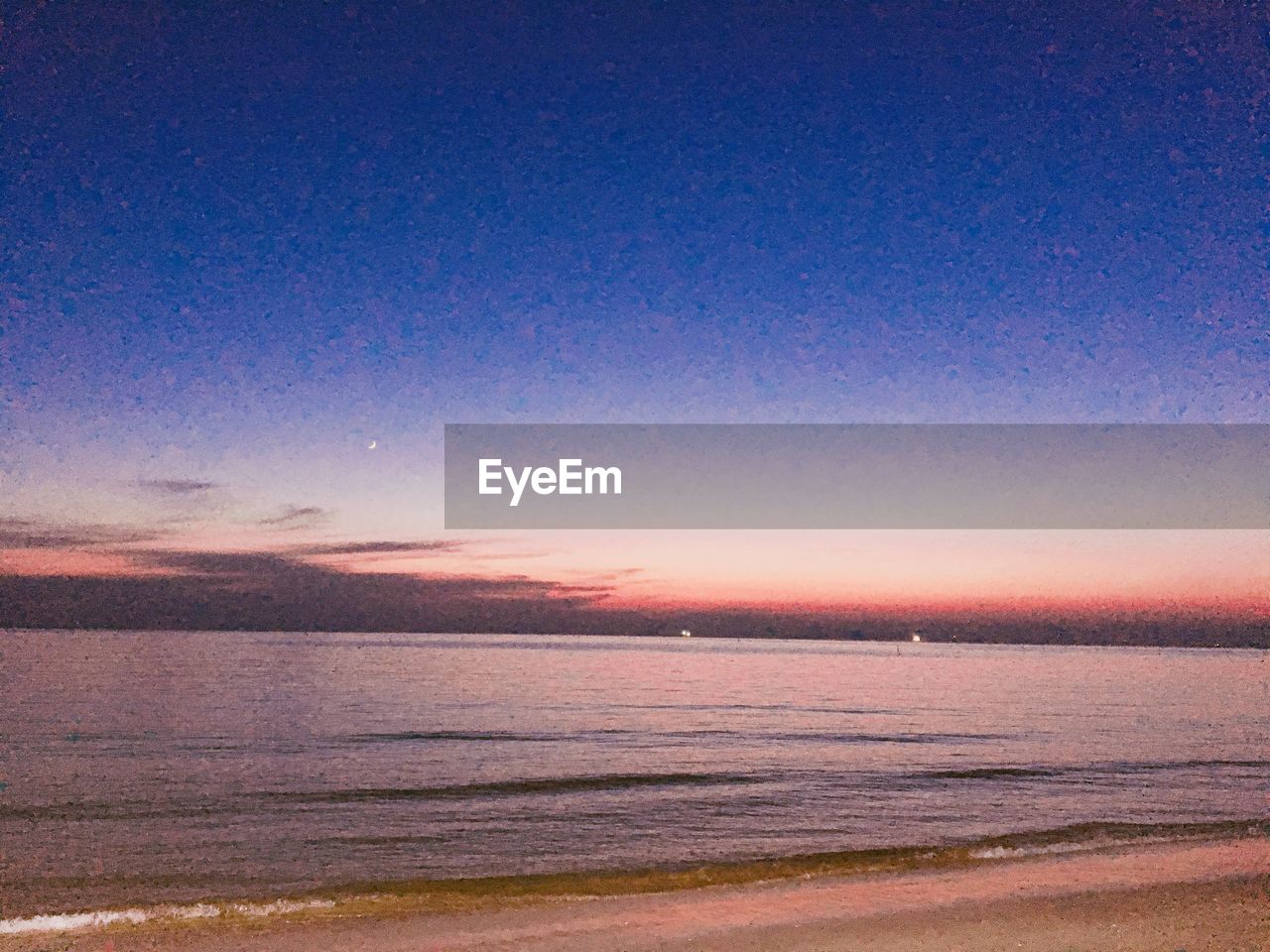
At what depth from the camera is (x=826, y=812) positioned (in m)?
22.5

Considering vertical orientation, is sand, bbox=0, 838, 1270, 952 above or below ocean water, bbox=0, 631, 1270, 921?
above

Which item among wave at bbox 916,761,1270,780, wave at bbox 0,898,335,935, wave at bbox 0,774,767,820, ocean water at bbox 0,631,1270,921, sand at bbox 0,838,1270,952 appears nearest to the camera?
sand at bbox 0,838,1270,952

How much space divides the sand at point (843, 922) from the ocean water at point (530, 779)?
2.81 m

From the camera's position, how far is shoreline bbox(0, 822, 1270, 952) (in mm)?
12508

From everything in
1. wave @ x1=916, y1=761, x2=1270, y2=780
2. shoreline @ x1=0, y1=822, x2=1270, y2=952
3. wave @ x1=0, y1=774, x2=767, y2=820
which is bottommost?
wave @ x1=916, y1=761, x2=1270, y2=780

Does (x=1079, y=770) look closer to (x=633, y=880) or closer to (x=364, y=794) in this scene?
(x=633, y=880)

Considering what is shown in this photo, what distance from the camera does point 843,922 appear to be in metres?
13.1

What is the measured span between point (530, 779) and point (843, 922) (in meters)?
15.1

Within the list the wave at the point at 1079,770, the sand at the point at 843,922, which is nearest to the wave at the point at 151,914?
the sand at the point at 843,922

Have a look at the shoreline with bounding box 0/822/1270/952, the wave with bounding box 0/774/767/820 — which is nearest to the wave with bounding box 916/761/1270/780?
the wave with bounding box 0/774/767/820

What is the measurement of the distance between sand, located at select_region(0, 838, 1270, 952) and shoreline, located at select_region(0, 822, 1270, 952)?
0.15 ft

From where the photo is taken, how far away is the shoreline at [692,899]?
12.5 meters

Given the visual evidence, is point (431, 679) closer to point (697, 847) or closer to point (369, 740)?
point (369, 740)

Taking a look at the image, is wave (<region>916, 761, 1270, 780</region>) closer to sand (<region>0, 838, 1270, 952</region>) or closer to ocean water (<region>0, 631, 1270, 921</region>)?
ocean water (<region>0, 631, 1270, 921</region>)
